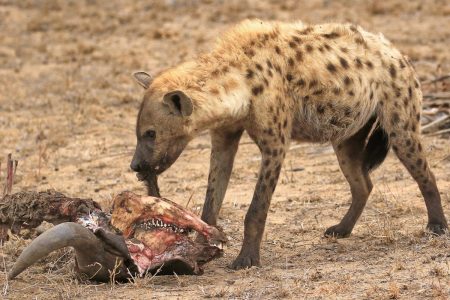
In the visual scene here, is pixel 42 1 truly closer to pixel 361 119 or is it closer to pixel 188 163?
pixel 188 163

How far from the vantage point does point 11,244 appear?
17.2 feet

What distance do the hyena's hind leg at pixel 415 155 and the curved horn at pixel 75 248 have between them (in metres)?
1.75

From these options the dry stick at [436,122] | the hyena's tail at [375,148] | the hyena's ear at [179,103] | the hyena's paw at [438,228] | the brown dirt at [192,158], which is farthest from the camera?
the dry stick at [436,122]

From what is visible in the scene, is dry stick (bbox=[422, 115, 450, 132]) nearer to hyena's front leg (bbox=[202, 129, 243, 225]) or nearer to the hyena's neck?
hyena's front leg (bbox=[202, 129, 243, 225])

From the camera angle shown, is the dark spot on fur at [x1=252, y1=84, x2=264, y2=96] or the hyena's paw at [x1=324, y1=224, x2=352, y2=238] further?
the hyena's paw at [x1=324, y1=224, x2=352, y2=238]

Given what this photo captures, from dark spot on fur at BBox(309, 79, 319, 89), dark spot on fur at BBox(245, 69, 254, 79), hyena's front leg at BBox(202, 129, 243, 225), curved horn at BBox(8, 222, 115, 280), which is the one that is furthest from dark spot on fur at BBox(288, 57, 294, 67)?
curved horn at BBox(8, 222, 115, 280)

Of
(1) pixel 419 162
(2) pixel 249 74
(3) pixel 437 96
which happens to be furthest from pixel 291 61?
(3) pixel 437 96

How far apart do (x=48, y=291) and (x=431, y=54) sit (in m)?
7.36

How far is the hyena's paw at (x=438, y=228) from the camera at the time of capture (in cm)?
539

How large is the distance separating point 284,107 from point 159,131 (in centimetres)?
63

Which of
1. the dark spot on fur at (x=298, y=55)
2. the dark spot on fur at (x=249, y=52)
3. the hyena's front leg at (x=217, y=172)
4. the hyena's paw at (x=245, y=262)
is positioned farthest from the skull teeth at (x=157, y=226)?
the dark spot on fur at (x=298, y=55)

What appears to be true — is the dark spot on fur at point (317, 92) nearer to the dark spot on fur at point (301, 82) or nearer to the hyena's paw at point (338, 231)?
the dark spot on fur at point (301, 82)

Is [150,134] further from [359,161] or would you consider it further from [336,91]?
[359,161]

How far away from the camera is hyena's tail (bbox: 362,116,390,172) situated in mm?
5613
